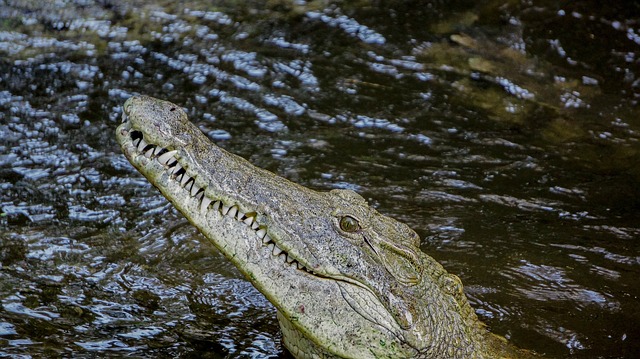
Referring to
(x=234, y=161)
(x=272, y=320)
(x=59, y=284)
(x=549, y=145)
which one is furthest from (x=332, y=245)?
(x=549, y=145)

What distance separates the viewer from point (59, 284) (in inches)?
192

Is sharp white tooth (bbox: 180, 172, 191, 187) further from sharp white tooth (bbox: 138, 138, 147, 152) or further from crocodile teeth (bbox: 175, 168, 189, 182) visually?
sharp white tooth (bbox: 138, 138, 147, 152)

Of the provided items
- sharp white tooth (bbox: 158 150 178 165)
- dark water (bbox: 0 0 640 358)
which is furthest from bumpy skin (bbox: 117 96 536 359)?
dark water (bbox: 0 0 640 358)

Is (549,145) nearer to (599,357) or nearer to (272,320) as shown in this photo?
(599,357)

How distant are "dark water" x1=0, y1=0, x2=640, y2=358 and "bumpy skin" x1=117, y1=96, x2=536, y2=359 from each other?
2.31 feet

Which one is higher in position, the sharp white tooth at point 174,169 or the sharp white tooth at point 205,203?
the sharp white tooth at point 174,169

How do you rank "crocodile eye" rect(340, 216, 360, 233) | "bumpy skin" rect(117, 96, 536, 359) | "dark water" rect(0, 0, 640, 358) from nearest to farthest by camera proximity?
"bumpy skin" rect(117, 96, 536, 359) → "crocodile eye" rect(340, 216, 360, 233) → "dark water" rect(0, 0, 640, 358)

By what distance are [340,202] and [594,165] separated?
3453 mm

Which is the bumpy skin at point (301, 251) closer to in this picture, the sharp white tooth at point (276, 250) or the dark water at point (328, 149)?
the sharp white tooth at point (276, 250)

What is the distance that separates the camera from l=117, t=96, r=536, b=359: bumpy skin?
155 inches

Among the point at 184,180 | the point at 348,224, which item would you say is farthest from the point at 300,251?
the point at 184,180

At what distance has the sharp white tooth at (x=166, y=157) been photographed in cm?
396

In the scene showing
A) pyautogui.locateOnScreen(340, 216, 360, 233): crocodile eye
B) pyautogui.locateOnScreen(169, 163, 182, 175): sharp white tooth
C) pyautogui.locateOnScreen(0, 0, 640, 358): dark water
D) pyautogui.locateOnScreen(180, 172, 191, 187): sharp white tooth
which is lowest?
pyautogui.locateOnScreen(0, 0, 640, 358): dark water

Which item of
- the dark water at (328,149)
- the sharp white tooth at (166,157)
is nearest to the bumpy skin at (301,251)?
the sharp white tooth at (166,157)
